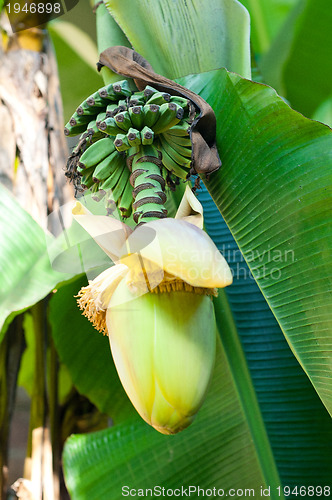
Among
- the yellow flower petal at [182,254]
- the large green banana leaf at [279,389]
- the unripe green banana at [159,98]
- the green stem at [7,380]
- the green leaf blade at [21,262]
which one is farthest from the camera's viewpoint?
the green stem at [7,380]

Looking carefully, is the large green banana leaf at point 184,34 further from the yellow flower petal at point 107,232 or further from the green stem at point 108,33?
the yellow flower petal at point 107,232

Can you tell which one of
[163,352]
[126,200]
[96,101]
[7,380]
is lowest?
[7,380]

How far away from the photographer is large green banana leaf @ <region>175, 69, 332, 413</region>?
0.41 m

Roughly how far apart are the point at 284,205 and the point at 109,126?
0.18 m

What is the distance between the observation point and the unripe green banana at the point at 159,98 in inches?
17.4

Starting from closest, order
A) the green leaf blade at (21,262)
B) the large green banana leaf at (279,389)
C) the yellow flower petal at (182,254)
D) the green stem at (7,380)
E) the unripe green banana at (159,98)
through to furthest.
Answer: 1. the yellow flower petal at (182,254)
2. the unripe green banana at (159,98)
3. the green leaf blade at (21,262)
4. the large green banana leaf at (279,389)
5. the green stem at (7,380)

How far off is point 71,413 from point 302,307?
574mm

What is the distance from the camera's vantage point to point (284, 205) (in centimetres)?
43

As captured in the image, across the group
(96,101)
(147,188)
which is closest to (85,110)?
(96,101)

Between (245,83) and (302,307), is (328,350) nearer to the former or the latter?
(302,307)

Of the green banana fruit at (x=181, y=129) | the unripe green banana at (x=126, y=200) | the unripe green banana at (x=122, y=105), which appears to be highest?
the unripe green banana at (x=122, y=105)

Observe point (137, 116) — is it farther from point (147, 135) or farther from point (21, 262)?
point (21, 262)

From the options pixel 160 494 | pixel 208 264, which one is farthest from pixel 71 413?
pixel 208 264

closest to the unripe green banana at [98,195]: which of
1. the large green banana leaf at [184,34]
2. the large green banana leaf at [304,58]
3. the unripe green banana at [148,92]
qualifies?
the unripe green banana at [148,92]
